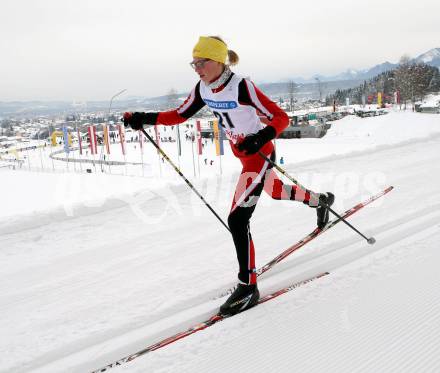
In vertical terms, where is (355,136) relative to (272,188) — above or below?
below

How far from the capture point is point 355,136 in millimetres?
41062

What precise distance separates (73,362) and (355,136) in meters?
42.2

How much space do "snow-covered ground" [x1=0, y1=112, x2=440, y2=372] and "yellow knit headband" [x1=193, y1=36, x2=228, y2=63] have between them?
75.0 inches

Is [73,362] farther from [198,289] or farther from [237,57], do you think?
[237,57]

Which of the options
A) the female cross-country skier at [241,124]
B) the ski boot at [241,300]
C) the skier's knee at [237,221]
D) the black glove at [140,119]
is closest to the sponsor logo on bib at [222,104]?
the female cross-country skier at [241,124]

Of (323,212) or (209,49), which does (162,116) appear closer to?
(209,49)

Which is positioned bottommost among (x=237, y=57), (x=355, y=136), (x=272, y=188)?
(x=355, y=136)

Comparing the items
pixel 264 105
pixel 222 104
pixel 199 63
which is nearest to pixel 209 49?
pixel 199 63

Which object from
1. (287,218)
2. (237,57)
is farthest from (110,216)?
(237,57)

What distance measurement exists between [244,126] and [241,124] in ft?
0.10

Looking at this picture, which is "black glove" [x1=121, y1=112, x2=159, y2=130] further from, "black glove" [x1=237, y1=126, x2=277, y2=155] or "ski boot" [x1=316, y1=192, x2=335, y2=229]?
"ski boot" [x1=316, y1=192, x2=335, y2=229]

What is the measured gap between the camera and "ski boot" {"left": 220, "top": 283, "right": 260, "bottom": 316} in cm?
282

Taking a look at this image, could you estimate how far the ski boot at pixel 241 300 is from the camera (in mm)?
2818

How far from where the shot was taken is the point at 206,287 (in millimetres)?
3281
